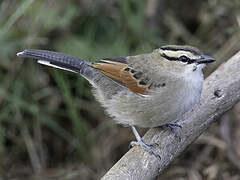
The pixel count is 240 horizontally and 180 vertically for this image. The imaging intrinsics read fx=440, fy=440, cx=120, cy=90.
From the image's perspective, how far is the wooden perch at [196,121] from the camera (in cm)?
356

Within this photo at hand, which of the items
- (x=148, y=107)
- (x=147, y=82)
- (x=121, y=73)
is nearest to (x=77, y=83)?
(x=121, y=73)

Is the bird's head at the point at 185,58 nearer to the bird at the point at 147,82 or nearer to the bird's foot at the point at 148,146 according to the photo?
the bird at the point at 147,82

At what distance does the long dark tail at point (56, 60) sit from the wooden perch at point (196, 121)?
1025mm

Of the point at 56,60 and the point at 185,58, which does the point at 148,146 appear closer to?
the point at 185,58

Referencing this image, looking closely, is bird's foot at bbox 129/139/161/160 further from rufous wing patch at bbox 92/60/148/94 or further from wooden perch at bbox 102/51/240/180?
rufous wing patch at bbox 92/60/148/94

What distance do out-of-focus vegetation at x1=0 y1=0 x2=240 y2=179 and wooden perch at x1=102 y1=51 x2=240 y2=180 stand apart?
142 centimetres

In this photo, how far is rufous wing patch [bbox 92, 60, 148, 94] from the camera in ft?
13.6

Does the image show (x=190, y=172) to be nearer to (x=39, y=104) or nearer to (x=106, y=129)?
(x=106, y=129)

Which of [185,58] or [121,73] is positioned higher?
[185,58]

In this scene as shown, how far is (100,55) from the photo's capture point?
19.8 feet

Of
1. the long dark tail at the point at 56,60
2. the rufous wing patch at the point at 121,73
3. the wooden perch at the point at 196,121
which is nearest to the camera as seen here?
the wooden perch at the point at 196,121

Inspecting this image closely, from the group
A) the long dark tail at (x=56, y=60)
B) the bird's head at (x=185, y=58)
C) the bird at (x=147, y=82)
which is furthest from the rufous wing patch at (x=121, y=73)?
the bird's head at (x=185, y=58)

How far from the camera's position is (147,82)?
163 inches

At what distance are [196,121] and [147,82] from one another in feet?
1.90
